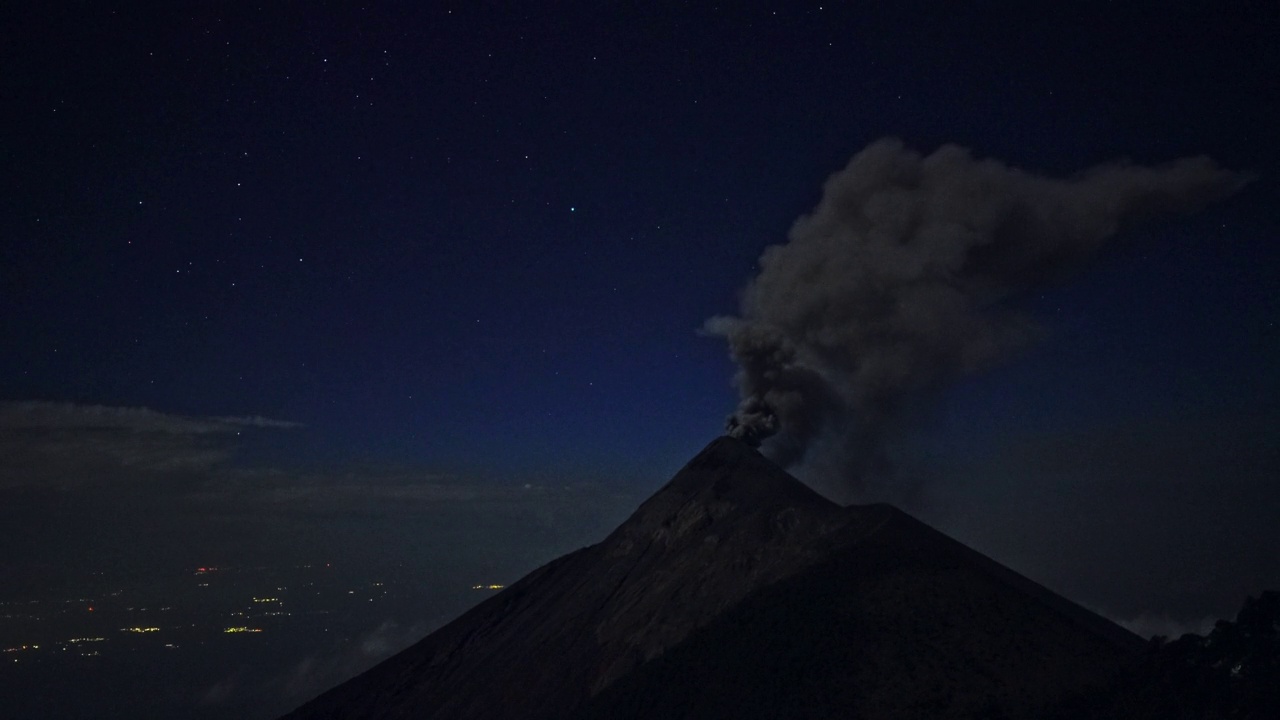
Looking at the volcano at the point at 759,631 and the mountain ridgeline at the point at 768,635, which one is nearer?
the mountain ridgeline at the point at 768,635

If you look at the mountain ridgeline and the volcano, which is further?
the volcano

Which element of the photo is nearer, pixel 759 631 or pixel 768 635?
pixel 768 635

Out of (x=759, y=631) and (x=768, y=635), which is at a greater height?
(x=759, y=631)

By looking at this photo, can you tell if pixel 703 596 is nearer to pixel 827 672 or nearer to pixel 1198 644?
pixel 827 672
